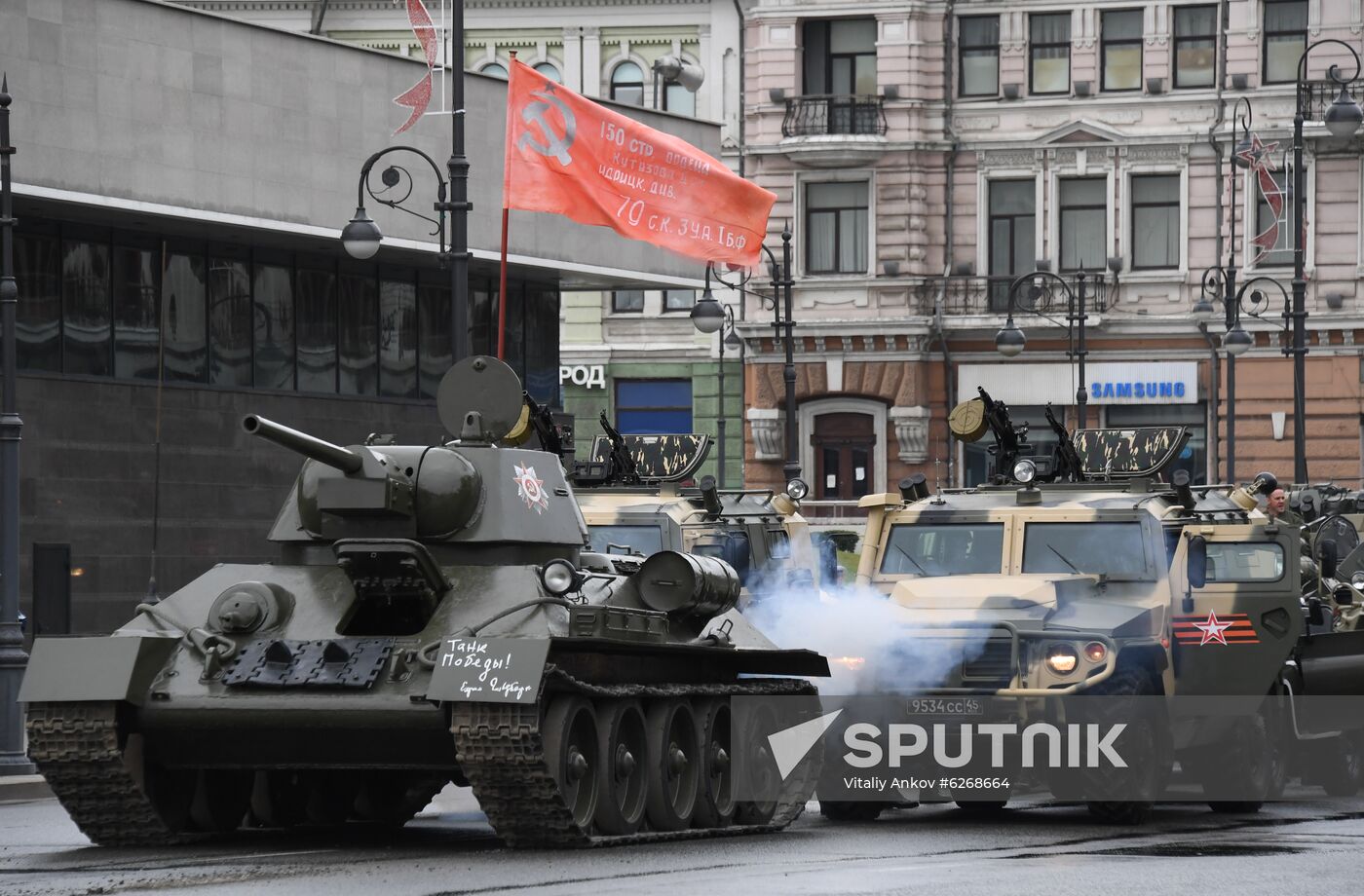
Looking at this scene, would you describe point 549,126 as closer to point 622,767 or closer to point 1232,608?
point 1232,608

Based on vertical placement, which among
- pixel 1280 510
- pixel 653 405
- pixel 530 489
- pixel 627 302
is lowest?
pixel 1280 510

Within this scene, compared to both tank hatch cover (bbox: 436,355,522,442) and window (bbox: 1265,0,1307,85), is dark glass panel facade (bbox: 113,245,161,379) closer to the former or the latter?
tank hatch cover (bbox: 436,355,522,442)

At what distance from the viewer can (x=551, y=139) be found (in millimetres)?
21375

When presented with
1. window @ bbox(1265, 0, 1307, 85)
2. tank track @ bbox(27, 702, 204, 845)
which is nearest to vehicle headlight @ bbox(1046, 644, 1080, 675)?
tank track @ bbox(27, 702, 204, 845)

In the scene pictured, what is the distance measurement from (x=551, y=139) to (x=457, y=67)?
3.28 feet

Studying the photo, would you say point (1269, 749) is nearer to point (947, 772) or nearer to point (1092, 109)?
point (947, 772)

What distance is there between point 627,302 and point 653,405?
210 centimetres

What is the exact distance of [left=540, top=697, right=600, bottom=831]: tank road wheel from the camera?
1279 cm

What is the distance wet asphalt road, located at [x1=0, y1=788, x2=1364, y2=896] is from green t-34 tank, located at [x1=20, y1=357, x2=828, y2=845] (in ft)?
1.26

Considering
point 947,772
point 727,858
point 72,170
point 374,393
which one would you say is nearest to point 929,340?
point 374,393

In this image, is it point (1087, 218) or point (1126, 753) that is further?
point (1087, 218)

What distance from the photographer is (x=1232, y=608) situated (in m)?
17.4

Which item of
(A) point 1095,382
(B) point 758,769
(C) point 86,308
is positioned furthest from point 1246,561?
(A) point 1095,382

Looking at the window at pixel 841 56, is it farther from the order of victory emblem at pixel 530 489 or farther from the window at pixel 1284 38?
the order of victory emblem at pixel 530 489
